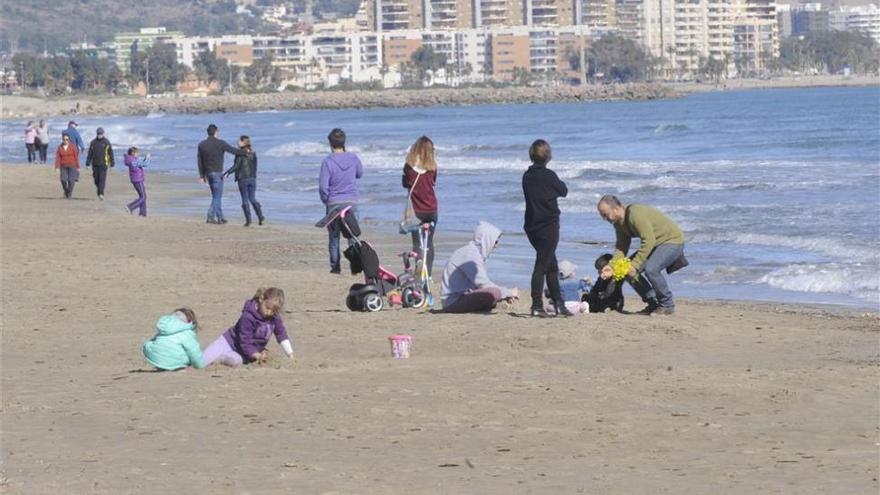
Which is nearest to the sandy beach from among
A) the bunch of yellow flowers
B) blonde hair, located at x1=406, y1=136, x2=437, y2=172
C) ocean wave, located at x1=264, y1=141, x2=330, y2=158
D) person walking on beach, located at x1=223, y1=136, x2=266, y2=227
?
the bunch of yellow flowers

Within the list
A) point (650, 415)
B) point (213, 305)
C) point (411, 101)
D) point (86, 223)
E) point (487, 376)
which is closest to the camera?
point (650, 415)

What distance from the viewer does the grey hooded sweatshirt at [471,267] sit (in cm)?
1227

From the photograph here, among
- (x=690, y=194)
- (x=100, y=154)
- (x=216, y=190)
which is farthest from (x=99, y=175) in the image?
(x=690, y=194)

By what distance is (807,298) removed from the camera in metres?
14.9

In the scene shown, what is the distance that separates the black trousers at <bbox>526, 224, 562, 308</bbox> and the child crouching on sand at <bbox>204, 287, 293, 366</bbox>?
2485 mm

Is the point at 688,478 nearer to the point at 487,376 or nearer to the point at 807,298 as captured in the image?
the point at 487,376

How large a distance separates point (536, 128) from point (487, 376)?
77.7 m

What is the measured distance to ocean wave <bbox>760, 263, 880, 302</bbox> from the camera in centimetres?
1533

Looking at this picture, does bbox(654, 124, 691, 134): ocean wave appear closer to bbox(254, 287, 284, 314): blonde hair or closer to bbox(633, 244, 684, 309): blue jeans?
bbox(633, 244, 684, 309): blue jeans

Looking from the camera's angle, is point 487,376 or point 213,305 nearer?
point 487,376

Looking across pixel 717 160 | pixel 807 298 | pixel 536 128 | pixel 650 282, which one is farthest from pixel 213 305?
pixel 536 128

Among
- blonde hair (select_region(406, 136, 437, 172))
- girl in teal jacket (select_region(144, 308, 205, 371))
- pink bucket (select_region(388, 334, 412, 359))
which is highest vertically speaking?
blonde hair (select_region(406, 136, 437, 172))

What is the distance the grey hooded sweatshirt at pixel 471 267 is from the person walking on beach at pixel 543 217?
0.40 m

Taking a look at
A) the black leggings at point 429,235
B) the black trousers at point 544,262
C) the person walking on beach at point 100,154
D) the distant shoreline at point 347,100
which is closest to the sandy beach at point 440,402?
the black trousers at point 544,262
